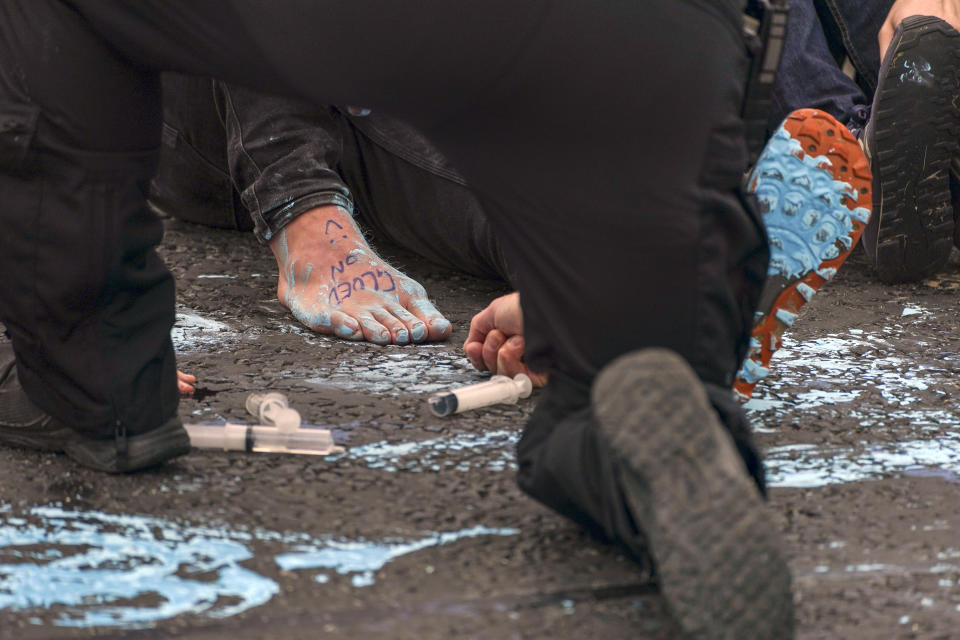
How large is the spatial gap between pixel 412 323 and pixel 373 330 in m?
0.08

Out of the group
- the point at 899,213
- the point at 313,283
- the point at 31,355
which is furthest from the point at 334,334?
the point at 899,213

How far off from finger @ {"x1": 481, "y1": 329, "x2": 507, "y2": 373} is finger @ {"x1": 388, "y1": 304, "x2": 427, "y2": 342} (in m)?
0.25

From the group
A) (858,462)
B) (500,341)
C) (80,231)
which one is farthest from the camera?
(500,341)

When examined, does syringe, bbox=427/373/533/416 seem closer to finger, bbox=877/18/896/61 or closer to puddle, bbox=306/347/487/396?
puddle, bbox=306/347/487/396

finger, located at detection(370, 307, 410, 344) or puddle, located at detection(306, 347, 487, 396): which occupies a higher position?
finger, located at detection(370, 307, 410, 344)

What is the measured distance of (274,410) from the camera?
1.55 metres

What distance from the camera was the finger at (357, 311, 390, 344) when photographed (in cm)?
203

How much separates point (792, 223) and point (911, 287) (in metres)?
1.05


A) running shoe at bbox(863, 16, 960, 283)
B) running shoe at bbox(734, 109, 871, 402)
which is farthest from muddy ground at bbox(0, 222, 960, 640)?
running shoe at bbox(863, 16, 960, 283)

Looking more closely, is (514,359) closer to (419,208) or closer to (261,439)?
(261,439)

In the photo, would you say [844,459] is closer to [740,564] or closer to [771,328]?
[771,328]

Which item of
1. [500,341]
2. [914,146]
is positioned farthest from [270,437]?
[914,146]

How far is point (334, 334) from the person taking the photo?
210 centimetres

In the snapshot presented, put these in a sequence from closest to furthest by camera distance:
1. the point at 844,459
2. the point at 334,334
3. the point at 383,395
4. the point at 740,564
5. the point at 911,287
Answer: the point at 740,564, the point at 844,459, the point at 383,395, the point at 334,334, the point at 911,287
